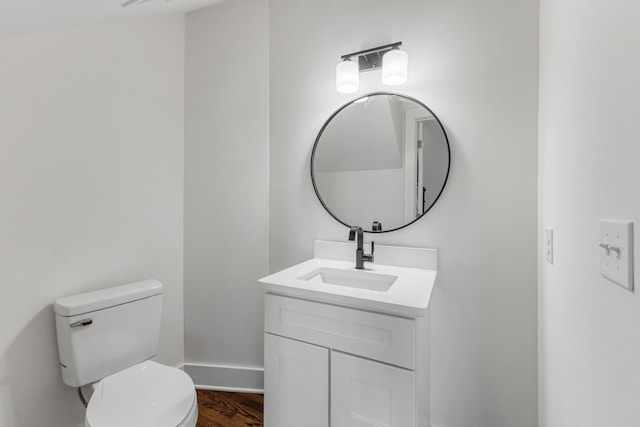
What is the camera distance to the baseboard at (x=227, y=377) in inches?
74.0

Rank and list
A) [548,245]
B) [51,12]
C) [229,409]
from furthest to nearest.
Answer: [229,409] < [548,245] < [51,12]

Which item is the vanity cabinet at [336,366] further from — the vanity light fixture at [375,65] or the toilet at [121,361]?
the vanity light fixture at [375,65]

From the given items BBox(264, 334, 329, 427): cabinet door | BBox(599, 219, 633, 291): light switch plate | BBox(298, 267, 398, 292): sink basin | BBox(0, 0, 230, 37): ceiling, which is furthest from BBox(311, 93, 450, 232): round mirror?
BBox(0, 0, 230, 37): ceiling

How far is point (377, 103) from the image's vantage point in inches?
63.2

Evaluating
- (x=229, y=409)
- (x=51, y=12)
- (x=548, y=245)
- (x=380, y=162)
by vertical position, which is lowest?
(x=229, y=409)

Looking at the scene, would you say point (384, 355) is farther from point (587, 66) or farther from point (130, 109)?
point (130, 109)

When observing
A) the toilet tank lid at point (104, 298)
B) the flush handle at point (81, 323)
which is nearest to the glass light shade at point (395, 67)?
the toilet tank lid at point (104, 298)

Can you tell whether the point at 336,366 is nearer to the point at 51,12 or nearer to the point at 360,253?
the point at 360,253

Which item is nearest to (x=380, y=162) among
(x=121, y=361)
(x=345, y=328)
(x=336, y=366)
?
(x=345, y=328)

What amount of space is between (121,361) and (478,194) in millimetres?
1862

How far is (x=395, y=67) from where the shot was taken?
4.80 feet

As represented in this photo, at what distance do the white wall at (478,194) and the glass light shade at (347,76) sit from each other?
7 centimetres

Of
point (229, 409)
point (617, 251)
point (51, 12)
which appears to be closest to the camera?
point (617, 251)

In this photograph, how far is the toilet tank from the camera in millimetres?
1292
